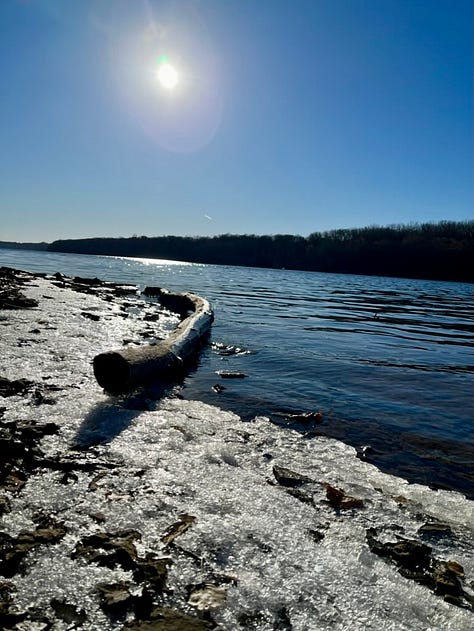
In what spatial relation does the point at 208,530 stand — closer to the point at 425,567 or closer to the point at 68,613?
the point at 68,613

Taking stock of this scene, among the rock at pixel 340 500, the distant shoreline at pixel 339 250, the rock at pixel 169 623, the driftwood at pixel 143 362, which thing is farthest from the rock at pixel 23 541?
the distant shoreline at pixel 339 250

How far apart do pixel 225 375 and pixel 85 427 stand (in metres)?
3.35

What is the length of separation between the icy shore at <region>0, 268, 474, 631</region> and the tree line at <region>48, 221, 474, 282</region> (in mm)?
102165

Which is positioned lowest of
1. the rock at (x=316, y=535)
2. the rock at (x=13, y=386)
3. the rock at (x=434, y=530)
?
the rock at (x=434, y=530)

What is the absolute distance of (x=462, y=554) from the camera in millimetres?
2562

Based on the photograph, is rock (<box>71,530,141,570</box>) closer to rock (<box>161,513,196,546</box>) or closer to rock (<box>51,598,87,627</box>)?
rock (<box>161,513,196,546</box>)

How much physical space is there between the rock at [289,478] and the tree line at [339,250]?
102m

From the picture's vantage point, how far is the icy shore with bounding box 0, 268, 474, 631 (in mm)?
1867

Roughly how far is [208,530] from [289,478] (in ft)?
3.54

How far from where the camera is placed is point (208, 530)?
97.1 inches

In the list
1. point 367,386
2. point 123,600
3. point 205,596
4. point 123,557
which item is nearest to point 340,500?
point 205,596

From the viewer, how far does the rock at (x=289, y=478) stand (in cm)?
328

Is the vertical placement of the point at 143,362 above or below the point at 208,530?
above

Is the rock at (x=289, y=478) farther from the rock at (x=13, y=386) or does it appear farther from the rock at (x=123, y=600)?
the rock at (x=13, y=386)
